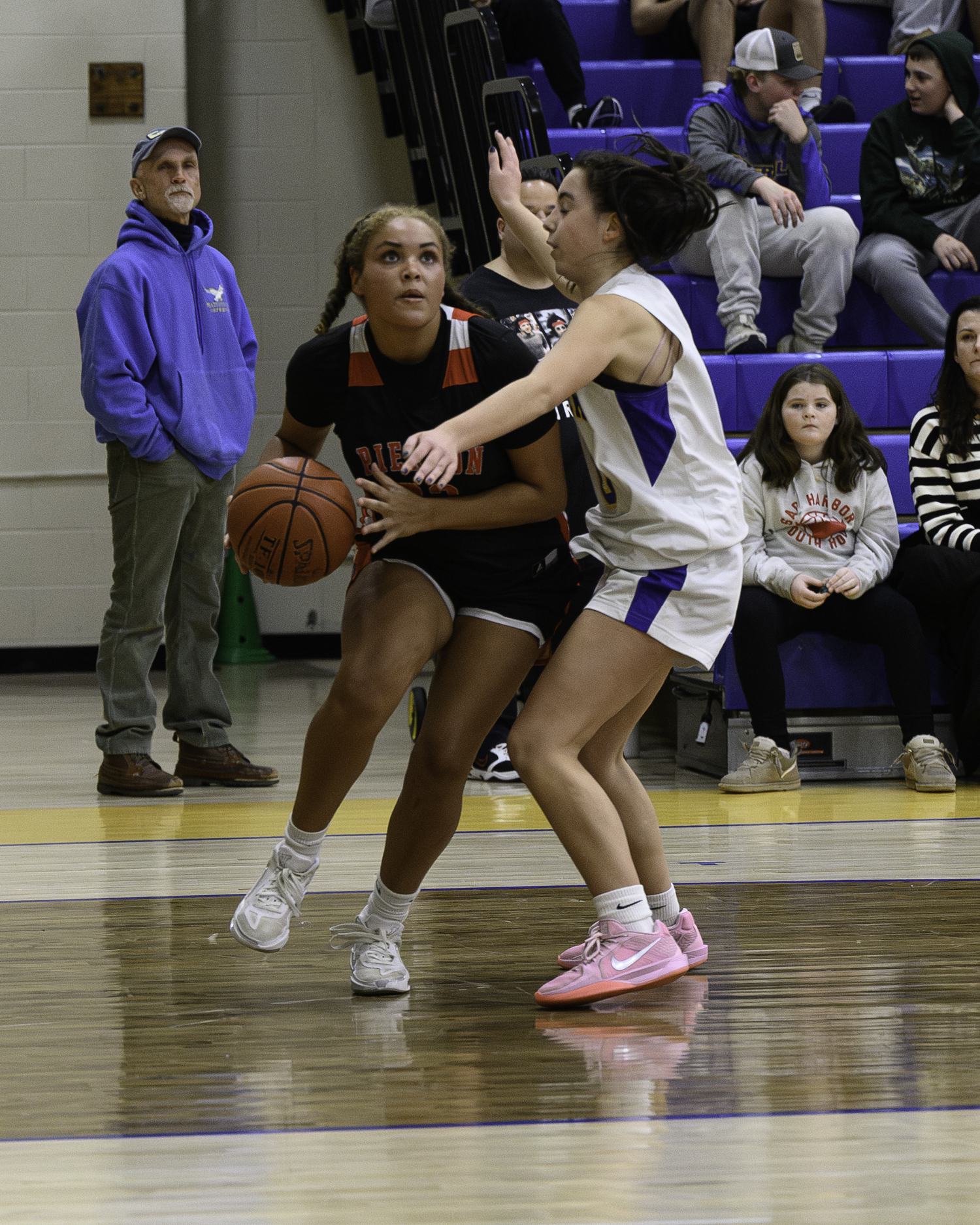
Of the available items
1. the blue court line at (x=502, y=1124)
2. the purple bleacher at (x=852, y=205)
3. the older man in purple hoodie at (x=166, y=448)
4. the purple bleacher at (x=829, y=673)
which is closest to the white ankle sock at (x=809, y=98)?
the purple bleacher at (x=852, y=205)

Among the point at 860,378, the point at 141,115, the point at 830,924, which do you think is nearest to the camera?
the point at 830,924

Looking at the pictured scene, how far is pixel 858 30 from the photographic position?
713 cm

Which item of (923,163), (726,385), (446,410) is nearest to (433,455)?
(446,410)

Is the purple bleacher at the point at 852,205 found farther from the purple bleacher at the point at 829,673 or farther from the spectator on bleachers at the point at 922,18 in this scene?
the purple bleacher at the point at 829,673

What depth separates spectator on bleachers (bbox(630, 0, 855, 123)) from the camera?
607 cm

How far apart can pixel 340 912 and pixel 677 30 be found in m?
5.01

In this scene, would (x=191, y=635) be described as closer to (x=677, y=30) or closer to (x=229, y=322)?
(x=229, y=322)

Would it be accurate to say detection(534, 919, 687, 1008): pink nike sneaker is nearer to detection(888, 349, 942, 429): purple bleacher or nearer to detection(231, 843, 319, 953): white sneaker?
detection(231, 843, 319, 953): white sneaker

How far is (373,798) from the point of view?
392cm

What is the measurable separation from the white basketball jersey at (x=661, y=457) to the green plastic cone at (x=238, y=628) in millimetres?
5241

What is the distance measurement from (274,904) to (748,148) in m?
3.84

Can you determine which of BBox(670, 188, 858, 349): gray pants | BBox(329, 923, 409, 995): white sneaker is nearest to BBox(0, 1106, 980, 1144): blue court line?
BBox(329, 923, 409, 995): white sneaker

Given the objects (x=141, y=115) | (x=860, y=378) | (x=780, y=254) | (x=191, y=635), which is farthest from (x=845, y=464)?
(x=141, y=115)

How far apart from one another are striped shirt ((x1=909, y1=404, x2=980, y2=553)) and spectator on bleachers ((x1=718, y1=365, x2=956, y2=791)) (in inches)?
3.7
